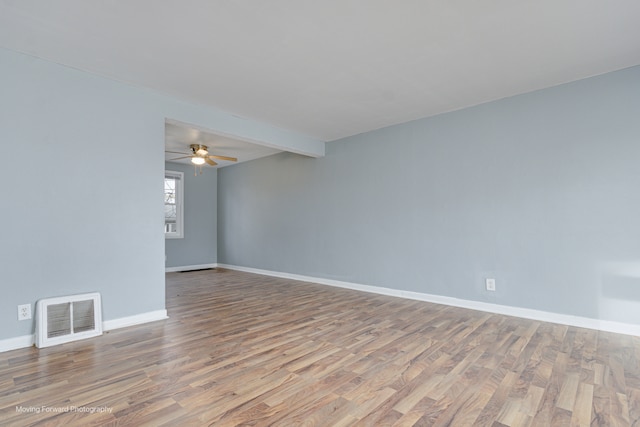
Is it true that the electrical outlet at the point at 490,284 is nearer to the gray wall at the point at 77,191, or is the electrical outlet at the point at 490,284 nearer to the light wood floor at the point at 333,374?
the light wood floor at the point at 333,374

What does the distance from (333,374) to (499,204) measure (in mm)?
2795

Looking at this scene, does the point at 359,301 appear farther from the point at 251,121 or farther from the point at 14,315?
the point at 14,315

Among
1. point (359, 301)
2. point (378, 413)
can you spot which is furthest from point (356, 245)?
point (378, 413)

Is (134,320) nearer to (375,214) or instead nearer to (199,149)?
(199,149)

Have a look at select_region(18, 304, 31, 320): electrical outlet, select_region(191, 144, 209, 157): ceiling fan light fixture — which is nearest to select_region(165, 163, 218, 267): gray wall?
select_region(191, 144, 209, 157): ceiling fan light fixture

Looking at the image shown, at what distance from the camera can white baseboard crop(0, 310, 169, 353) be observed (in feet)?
8.14

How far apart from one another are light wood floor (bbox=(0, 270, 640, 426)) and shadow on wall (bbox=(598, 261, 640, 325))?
0.79 ft

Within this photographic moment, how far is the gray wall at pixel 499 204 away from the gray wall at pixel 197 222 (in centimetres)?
288

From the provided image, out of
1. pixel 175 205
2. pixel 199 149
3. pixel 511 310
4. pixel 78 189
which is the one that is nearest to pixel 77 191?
pixel 78 189

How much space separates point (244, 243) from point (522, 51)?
5.85 metres

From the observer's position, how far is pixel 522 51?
8.59 feet

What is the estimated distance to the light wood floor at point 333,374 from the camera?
1.63 metres

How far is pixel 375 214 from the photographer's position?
472 cm

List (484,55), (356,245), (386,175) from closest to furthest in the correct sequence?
(484,55) → (386,175) → (356,245)
